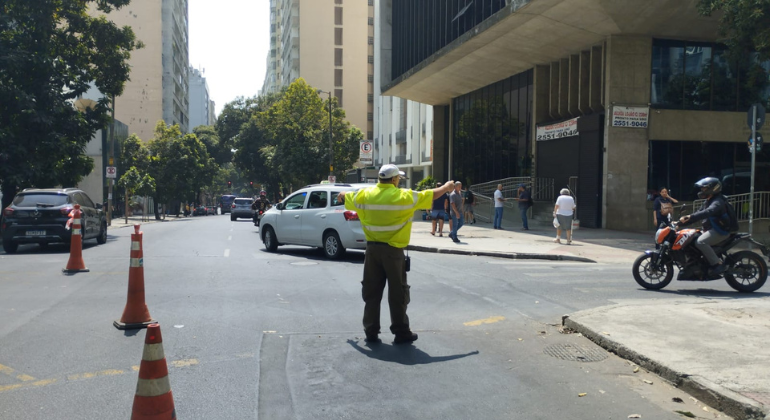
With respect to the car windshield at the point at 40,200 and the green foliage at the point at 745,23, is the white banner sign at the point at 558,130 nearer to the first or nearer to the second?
the green foliage at the point at 745,23

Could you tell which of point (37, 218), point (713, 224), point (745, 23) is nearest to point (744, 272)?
point (713, 224)

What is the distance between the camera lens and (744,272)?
10.5 meters

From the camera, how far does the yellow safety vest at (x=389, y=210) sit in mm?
6629

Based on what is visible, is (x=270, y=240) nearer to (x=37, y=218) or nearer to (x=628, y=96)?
(x=37, y=218)

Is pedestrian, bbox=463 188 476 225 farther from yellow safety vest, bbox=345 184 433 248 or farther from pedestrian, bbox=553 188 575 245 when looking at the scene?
yellow safety vest, bbox=345 184 433 248

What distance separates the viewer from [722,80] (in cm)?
2577

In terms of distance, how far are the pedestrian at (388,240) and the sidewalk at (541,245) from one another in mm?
9719

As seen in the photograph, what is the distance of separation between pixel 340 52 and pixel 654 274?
2979 inches

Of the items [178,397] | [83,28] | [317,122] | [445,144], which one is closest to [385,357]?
[178,397]

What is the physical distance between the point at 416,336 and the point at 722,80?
23.8m

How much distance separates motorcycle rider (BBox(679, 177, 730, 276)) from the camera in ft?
33.5

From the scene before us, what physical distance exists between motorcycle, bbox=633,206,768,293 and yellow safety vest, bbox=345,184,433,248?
5.61 m

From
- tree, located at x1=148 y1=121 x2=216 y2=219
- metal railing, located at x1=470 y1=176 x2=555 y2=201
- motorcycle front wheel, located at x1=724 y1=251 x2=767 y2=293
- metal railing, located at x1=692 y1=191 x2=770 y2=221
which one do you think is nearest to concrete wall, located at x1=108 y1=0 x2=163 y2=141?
tree, located at x1=148 y1=121 x2=216 y2=219

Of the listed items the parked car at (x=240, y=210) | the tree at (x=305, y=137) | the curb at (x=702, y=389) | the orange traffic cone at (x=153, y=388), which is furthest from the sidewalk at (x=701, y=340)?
the tree at (x=305, y=137)
